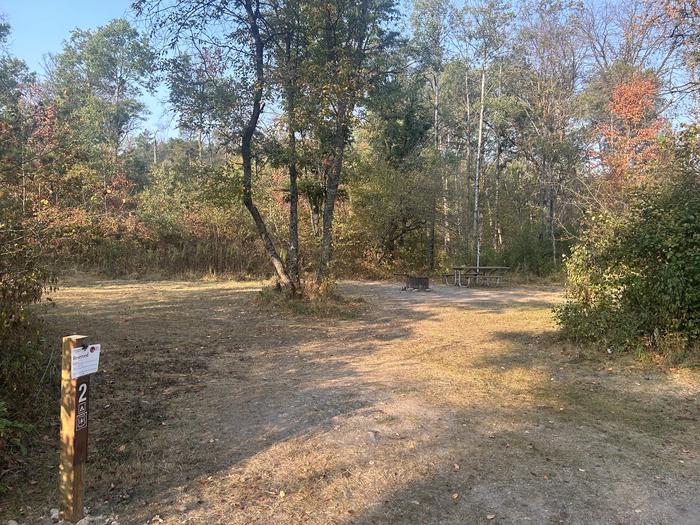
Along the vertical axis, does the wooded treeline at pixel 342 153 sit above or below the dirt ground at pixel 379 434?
above

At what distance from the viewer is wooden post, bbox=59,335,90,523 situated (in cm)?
270

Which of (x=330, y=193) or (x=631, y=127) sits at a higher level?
(x=631, y=127)

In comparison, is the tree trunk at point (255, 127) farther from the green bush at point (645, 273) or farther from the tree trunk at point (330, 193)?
the green bush at point (645, 273)

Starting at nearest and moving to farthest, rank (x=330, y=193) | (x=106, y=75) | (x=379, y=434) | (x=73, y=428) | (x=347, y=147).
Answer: (x=73, y=428) < (x=379, y=434) < (x=330, y=193) < (x=347, y=147) < (x=106, y=75)

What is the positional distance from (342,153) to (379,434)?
306 inches

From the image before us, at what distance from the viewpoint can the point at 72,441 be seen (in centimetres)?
271

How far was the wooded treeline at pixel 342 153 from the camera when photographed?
7031 millimetres

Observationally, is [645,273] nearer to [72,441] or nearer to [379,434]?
[379,434]

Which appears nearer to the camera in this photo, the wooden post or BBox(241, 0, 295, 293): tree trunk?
the wooden post

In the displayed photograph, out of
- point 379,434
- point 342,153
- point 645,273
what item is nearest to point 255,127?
point 342,153

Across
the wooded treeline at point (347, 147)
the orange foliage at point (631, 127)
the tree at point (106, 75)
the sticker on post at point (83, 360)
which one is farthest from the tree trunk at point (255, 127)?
the tree at point (106, 75)

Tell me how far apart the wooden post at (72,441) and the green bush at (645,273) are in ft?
20.5

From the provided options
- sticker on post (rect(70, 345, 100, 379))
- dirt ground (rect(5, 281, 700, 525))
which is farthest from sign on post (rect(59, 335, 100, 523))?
dirt ground (rect(5, 281, 700, 525))

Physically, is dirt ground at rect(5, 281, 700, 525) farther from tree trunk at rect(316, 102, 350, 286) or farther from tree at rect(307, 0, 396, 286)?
tree at rect(307, 0, 396, 286)
